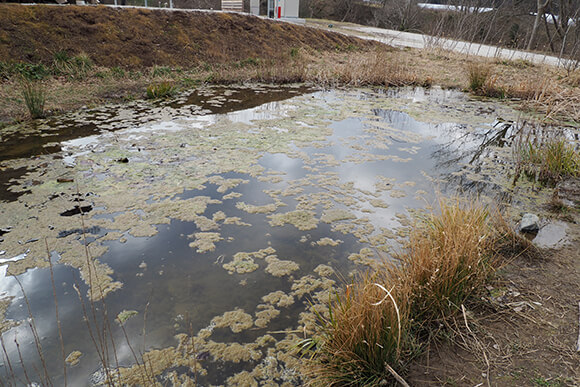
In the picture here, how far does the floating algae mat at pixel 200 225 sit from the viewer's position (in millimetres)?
1830

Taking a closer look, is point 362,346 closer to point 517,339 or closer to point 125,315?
point 517,339

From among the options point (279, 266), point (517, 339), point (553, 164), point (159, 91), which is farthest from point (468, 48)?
point (517, 339)

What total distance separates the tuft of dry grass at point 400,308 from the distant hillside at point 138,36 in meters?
7.28

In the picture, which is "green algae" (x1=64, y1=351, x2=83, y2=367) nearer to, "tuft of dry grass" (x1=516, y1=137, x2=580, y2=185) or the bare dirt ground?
the bare dirt ground

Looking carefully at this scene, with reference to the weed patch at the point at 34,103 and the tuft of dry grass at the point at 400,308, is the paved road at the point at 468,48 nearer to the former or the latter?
the tuft of dry grass at the point at 400,308

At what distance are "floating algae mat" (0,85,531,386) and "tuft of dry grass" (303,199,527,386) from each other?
23 cm

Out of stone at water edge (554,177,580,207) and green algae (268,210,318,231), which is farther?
stone at water edge (554,177,580,207)

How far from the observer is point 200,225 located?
114 inches

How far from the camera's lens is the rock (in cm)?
288

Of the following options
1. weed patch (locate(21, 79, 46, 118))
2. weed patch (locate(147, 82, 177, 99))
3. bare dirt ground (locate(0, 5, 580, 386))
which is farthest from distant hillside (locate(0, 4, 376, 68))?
weed patch (locate(21, 79, 46, 118))

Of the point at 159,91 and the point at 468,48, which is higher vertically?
the point at 468,48

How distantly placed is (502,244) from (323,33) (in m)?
11.5

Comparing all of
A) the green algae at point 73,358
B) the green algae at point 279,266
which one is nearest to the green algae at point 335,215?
the green algae at point 279,266

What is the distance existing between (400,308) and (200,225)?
171 cm
